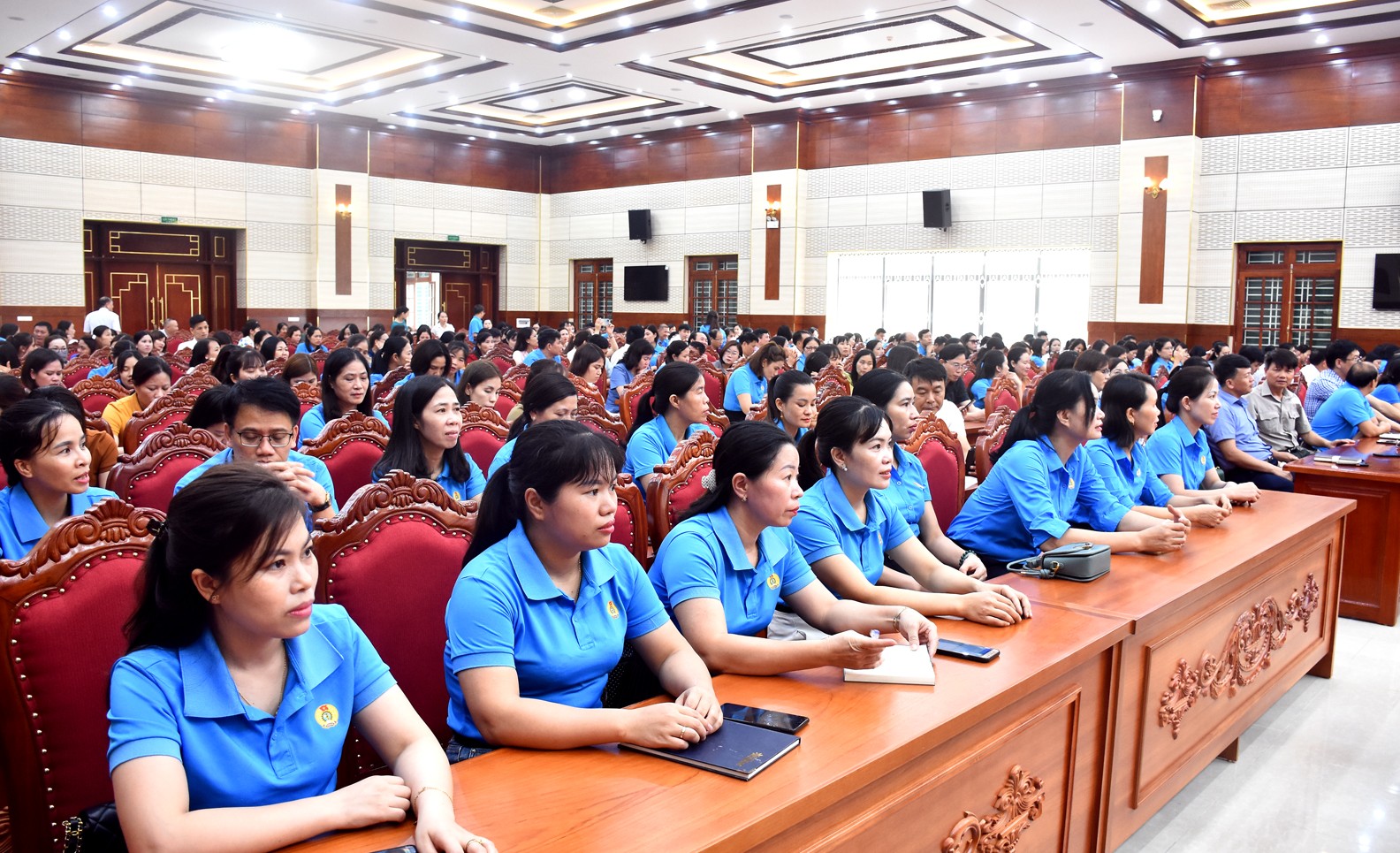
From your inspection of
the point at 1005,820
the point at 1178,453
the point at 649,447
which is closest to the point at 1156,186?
the point at 1178,453

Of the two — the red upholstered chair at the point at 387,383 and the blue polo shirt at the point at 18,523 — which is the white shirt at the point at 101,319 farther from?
the blue polo shirt at the point at 18,523

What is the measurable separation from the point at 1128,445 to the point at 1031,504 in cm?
74

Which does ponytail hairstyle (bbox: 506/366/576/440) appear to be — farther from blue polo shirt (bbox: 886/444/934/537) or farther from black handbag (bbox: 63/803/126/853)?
black handbag (bbox: 63/803/126/853)

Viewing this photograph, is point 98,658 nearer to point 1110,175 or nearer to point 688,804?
point 688,804

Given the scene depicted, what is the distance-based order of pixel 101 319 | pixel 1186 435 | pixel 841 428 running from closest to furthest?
pixel 841 428, pixel 1186 435, pixel 101 319

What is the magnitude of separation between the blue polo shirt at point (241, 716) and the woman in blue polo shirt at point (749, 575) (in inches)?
28.6

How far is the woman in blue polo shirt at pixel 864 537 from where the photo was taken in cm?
250

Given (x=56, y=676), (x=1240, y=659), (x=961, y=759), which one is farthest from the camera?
(x=1240, y=659)

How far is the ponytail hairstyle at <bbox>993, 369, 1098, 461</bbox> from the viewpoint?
335 cm

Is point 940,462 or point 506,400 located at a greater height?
point 506,400

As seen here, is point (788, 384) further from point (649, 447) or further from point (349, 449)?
point (349, 449)

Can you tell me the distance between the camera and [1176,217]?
11.9m

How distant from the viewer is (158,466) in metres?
3.12

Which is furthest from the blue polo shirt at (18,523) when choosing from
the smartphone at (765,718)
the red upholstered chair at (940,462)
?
the red upholstered chair at (940,462)
